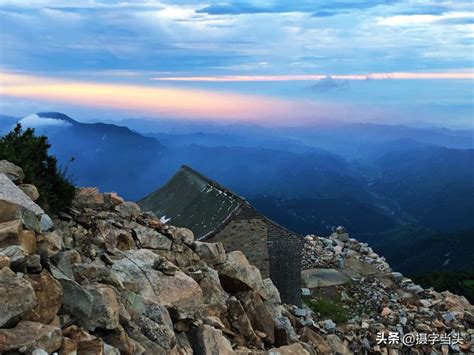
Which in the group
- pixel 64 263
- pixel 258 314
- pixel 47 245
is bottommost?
pixel 258 314

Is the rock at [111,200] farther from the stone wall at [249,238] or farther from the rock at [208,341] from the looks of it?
the stone wall at [249,238]

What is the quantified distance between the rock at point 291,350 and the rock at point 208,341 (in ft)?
4.45

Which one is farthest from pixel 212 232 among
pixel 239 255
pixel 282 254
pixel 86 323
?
pixel 86 323

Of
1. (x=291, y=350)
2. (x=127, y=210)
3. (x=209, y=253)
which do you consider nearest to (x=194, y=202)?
(x=127, y=210)

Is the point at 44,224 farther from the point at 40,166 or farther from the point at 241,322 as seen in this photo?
the point at 241,322

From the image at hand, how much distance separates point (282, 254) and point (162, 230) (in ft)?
40.1

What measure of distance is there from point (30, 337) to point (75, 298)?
4.79ft

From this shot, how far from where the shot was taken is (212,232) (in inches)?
934

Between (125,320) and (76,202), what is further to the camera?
(76,202)

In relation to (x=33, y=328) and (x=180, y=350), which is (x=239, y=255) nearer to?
(x=180, y=350)

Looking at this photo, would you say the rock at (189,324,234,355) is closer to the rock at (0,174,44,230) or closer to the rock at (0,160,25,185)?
the rock at (0,174,44,230)

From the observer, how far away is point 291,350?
1212cm

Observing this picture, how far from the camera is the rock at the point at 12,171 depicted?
36.6ft

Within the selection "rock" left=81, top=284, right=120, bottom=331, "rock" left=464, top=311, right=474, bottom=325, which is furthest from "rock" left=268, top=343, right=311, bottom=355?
"rock" left=464, top=311, right=474, bottom=325
